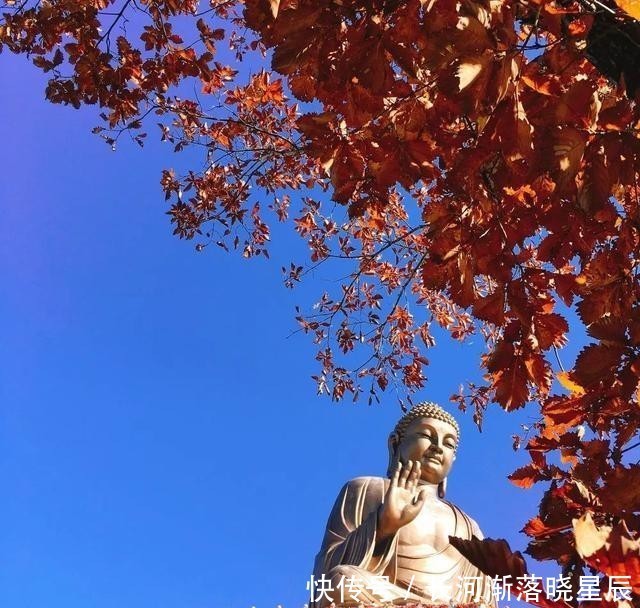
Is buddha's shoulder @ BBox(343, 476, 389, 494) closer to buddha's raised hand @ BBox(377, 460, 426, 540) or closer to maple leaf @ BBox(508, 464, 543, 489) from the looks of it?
buddha's raised hand @ BBox(377, 460, 426, 540)

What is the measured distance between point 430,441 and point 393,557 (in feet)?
4.57

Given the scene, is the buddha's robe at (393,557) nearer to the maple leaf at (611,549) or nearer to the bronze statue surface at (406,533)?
the bronze statue surface at (406,533)

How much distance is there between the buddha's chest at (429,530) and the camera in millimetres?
5883

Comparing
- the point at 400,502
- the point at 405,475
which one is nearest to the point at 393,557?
the point at 400,502

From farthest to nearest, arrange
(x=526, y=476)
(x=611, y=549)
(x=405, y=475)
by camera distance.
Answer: (x=405, y=475), (x=526, y=476), (x=611, y=549)

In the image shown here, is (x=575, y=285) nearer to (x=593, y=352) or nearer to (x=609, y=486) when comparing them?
(x=593, y=352)

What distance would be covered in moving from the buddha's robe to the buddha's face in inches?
12.1

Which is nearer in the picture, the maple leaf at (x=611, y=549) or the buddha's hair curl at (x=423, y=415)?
the maple leaf at (x=611, y=549)

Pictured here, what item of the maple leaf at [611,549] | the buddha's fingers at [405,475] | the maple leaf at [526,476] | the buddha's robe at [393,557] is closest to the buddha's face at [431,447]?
the buddha's robe at [393,557]

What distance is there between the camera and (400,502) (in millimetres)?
5289

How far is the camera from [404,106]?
2709 millimetres

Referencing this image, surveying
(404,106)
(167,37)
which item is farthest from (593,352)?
(167,37)

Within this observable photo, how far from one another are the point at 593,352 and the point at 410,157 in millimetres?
1199

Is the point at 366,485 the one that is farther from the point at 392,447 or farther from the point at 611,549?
the point at 611,549
